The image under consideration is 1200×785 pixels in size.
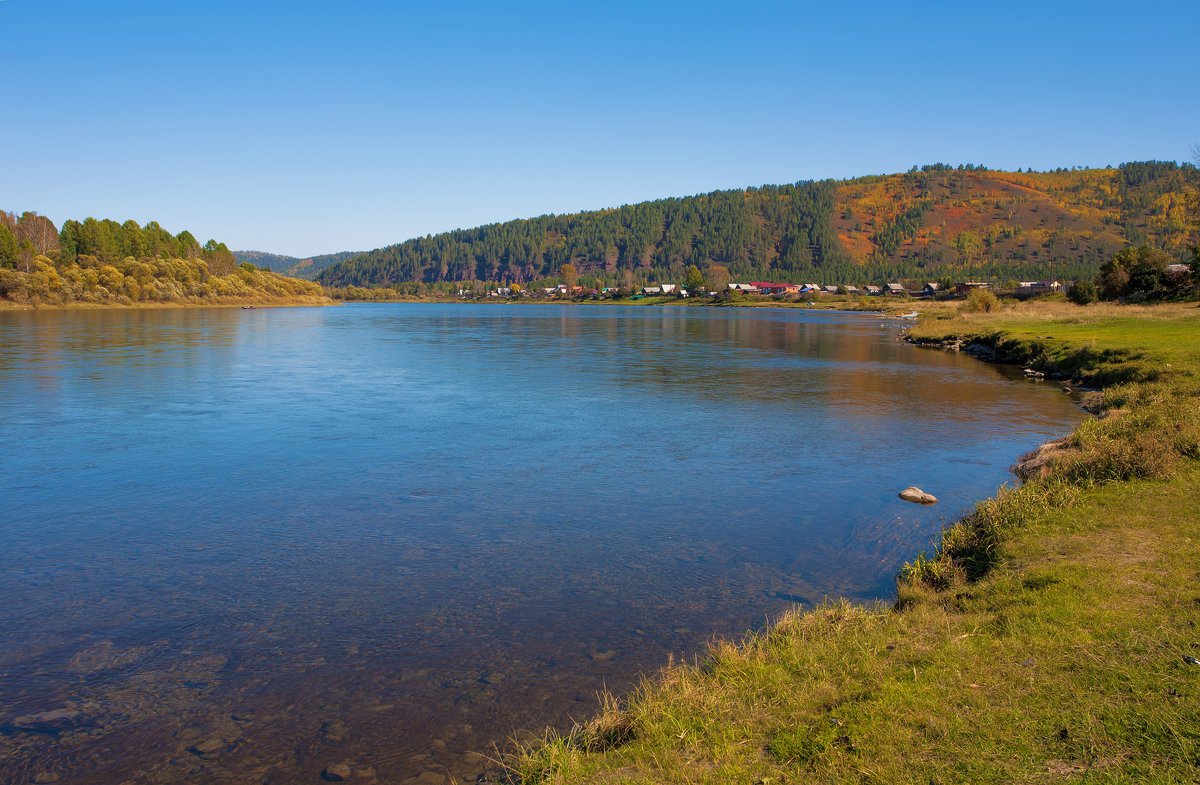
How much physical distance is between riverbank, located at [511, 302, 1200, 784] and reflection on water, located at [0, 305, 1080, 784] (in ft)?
4.20

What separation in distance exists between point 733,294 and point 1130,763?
197m

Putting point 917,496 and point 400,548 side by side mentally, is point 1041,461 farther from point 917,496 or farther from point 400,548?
point 400,548

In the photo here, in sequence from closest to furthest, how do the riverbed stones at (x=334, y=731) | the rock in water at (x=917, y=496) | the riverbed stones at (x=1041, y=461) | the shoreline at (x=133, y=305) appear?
the riverbed stones at (x=334, y=731), the riverbed stones at (x=1041, y=461), the rock in water at (x=917, y=496), the shoreline at (x=133, y=305)

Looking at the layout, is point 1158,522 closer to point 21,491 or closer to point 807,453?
point 807,453

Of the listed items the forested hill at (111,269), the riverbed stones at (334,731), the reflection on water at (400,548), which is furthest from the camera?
the forested hill at (111,269)

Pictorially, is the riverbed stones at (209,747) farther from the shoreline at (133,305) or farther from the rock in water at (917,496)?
the shoreline at (133,305)

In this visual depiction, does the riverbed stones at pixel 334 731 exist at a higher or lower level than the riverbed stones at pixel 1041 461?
lower

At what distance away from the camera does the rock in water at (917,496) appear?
14980 mm

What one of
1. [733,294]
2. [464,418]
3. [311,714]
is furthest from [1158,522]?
[733,294]

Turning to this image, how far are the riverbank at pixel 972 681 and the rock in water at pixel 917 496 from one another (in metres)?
3.55

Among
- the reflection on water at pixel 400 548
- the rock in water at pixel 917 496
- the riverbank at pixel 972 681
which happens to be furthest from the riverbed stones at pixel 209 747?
the rock in water at pixel 917 496

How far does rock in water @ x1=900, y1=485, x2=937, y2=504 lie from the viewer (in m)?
15.0

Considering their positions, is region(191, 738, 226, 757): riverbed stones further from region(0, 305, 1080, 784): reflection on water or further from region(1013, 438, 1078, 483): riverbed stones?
region(1013, 438, 1078, 483): riverbed stones

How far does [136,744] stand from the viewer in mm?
6762
